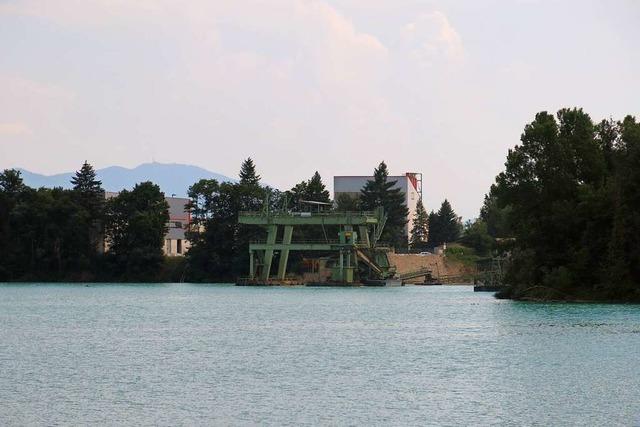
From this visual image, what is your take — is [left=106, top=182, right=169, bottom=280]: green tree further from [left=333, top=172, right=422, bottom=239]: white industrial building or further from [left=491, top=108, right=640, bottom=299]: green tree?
[left=491, top=108, right=640, bottom=299]: green tree

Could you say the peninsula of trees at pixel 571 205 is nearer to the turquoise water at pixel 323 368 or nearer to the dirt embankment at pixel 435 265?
the turquoise water at pixel 323 368

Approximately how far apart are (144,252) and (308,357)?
91383 millimetres

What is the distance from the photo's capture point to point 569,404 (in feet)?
98.3

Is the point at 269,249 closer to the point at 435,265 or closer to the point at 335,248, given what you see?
the point at 335,248

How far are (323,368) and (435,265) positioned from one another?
100823 millimetres

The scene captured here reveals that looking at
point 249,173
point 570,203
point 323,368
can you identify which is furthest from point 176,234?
point 323,368

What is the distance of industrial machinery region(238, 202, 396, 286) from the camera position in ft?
377

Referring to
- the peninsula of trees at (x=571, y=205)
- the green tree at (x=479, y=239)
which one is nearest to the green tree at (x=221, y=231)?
the green tree at (x=479, y=239)

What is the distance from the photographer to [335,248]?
115 metres

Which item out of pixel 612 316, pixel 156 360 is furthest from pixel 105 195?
pixel 156 360

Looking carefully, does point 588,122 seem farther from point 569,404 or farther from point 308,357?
point 569,404

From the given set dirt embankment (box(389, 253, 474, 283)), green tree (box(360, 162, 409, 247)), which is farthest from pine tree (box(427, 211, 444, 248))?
dirt embankment (box(389, 253, 474, 283))

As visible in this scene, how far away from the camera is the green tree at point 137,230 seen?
13088 cm

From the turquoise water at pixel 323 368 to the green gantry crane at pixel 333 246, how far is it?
46.2 m
